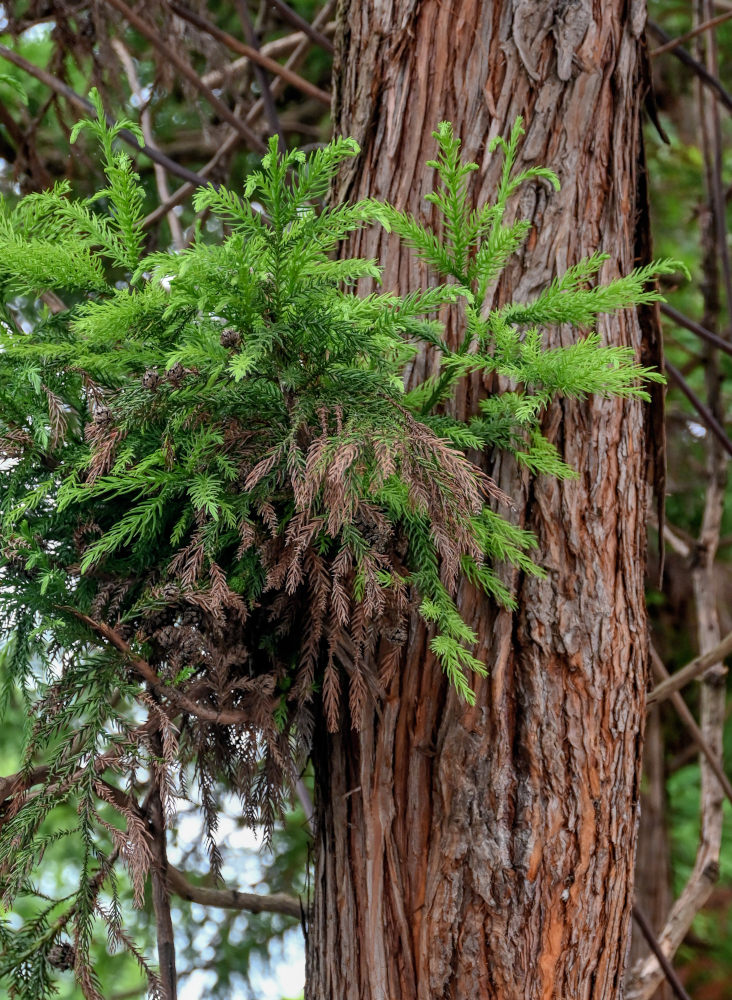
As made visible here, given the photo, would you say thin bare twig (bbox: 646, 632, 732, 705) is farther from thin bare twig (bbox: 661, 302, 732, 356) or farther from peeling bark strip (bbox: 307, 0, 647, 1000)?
thin bare twig (bbox: 661, 302, 732, 356)

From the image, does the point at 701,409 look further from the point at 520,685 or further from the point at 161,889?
the point at 161,889

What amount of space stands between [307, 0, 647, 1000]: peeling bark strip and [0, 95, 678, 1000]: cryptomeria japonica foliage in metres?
0.13

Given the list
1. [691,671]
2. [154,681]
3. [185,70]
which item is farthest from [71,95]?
[691,671]

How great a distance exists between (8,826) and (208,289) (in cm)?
77

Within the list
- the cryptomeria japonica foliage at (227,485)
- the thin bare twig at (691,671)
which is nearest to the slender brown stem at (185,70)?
the cryptomeria japonica foliage at (227,485)


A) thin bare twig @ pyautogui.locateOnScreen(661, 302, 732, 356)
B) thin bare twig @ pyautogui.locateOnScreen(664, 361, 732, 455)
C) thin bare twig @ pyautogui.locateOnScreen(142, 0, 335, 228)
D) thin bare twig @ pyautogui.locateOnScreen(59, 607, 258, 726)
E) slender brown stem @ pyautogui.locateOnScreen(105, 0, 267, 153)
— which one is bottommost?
thin bare twig @ pyautogui.locateOnScreen(59, 607, 258, 726)

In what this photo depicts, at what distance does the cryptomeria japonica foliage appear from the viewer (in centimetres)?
118

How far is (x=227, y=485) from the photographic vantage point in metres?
1.26

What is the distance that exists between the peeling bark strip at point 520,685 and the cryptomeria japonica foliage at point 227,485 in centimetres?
13

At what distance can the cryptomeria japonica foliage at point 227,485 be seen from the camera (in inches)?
46.3

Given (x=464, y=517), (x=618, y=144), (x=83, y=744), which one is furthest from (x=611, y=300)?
(x=83, y=744)

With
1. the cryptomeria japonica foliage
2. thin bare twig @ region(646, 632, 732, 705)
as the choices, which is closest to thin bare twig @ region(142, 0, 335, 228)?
the cryptomeria japonica foliage

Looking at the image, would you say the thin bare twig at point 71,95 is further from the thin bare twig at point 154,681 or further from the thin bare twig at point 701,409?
the thin bare twig at point 701,409

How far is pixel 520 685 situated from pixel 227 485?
1.87ft
